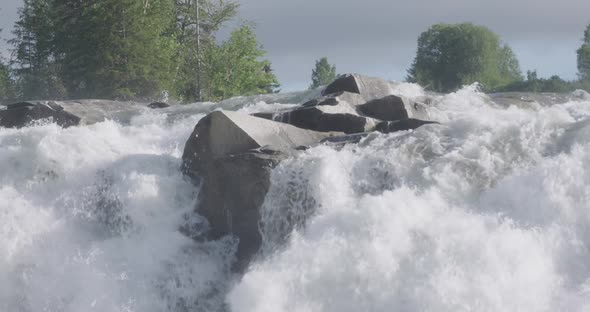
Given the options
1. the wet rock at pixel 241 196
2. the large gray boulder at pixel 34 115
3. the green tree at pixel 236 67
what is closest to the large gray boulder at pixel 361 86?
the wet rock at pixel 241 196

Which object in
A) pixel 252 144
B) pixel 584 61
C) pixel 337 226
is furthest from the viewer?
pixel 584 61

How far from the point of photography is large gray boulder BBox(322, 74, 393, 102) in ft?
63.5

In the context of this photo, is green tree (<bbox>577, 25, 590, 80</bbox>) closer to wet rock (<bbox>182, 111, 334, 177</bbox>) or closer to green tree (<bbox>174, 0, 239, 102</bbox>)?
green tree (<bbox>174, 0, 239, 102</bbox>)

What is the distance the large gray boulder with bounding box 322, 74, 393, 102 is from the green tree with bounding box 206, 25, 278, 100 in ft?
80.7

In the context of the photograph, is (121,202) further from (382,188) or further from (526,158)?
(526,158)

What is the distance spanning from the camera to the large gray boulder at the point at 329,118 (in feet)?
54.9

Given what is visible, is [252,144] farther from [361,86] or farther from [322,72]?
[322,72]

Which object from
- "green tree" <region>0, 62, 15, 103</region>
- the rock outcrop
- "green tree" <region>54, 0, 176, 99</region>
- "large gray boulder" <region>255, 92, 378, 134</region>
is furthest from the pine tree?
"large gray boulder" <region>255, 92, 378, 134</region>

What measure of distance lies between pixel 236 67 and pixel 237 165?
33.2 meters

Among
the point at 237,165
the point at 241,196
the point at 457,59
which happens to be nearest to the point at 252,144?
the point at 237,165

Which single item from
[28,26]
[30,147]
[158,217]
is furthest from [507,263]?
[28,26]

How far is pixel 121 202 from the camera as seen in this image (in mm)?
15070

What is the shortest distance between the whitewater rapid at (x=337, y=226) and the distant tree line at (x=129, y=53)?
20949 mm

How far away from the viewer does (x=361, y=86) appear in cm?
1945
